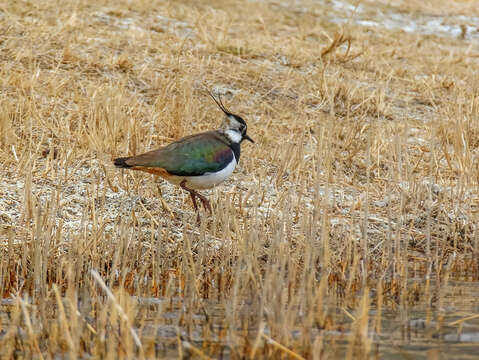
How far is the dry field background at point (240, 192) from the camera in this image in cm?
416

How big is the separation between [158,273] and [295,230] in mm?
1574

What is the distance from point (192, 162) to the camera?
6141mm

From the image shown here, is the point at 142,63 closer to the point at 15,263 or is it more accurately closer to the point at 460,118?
the point at 460,118

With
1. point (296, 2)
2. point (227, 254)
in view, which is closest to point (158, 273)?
point (227, 254)

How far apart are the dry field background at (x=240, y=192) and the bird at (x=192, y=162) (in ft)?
0.95

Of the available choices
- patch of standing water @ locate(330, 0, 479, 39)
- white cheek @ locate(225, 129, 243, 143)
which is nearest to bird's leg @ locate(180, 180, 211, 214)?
white cheek @ locate(225, 129, 243, 143)

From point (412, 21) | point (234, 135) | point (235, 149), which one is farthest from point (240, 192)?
point (412, 21)

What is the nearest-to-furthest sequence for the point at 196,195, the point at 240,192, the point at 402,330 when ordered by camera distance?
1. the point at 402,330
2. the point at 196,195
3. the point at 240,192

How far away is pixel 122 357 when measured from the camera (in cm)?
364

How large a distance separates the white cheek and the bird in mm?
146

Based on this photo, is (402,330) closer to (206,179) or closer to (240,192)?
(206,179)

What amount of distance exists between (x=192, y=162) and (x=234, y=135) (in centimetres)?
60

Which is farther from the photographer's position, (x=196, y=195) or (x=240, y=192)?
(x=240, y=192)

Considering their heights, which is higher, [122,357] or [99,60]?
[99,60]
